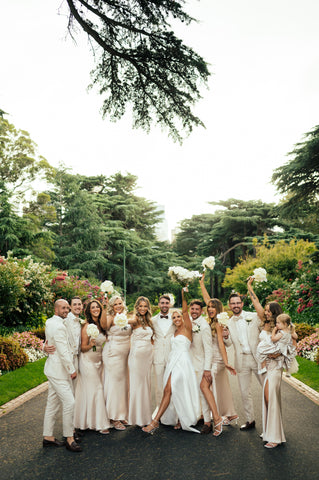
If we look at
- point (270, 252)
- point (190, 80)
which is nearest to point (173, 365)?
point (190, 80)

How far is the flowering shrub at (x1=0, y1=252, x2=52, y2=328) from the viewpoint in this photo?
1525 cm

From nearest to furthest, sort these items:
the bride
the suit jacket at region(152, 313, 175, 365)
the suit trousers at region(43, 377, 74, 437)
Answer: the suit trousers at region(43, 377, 74, 437)
the bride
the suit jacket at region(152, 313, 175, 365)

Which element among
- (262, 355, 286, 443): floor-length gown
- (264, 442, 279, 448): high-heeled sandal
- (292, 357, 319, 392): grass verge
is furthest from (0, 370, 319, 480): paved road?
(292, 357, 319, 392): grass verge

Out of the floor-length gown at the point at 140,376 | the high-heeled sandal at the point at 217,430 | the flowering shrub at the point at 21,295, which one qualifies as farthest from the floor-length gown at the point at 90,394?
the flowering shrub at the point at 21,295

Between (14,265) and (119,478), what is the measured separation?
40.3 ft

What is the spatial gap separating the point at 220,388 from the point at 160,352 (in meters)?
1.15

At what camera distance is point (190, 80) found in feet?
24.9

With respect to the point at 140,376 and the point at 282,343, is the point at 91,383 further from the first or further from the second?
the point at 282,343

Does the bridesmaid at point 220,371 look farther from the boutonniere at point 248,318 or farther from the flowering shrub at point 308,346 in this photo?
the flowering shrub at point 308,346

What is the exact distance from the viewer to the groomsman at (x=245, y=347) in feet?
22.2

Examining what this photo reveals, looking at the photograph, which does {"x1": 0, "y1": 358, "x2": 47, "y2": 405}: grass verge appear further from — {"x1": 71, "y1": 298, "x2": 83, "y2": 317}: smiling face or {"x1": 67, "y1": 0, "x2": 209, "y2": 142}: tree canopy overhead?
{"x1": 67, "y1": 0, "x2": 209, "y2": 142}: tree canopy overhead

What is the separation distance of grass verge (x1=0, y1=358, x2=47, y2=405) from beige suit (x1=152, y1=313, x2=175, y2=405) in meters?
3.41

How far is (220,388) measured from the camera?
7.12 meters

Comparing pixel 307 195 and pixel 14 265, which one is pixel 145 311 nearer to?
pixel 14 265
